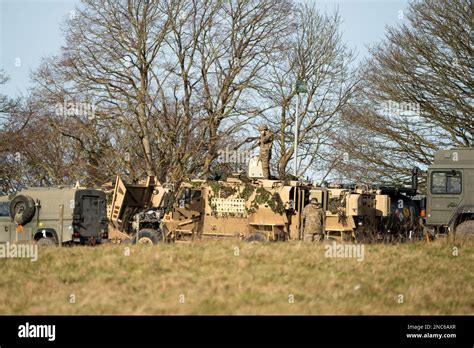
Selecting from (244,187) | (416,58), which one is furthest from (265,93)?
(244,187)

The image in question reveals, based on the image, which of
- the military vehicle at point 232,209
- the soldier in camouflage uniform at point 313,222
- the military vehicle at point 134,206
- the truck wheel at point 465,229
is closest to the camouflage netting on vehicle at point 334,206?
the military vehicle at point 232,209

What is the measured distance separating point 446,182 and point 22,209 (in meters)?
12.3

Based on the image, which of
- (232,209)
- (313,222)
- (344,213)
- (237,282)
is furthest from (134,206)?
(237,282)

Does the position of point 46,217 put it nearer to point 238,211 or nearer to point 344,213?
point 238,211

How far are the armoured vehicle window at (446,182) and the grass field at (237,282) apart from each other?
7.79 meters

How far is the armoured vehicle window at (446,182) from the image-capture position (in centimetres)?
2480

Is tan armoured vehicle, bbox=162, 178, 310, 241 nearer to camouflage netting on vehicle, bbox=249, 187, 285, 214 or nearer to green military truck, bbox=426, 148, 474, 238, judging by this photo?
camouflage netting on vehicle, bbox=249, 187, 285, 214

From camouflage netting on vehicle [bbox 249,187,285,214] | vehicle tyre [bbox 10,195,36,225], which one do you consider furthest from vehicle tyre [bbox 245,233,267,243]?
vehicle tyre [bbox 10,195,36,225]

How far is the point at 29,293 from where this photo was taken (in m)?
13.8

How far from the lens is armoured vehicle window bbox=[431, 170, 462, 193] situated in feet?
81.4

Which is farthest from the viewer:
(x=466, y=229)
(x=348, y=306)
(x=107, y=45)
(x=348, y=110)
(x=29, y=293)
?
(x=348, y=110)

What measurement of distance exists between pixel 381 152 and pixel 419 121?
2.46 meters

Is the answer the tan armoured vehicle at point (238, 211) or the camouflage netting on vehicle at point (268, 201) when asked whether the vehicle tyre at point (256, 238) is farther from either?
the camouflage netting on vehicle at point (268, 201)
